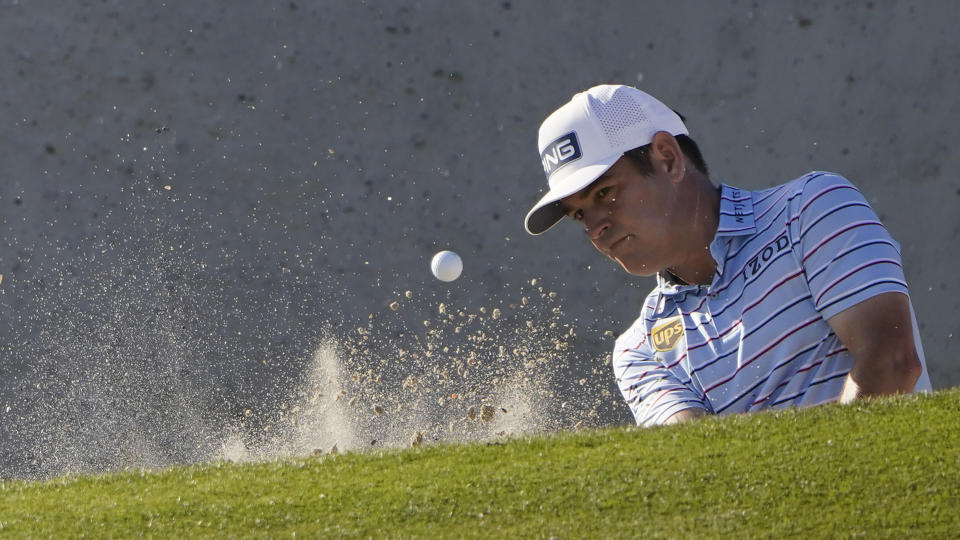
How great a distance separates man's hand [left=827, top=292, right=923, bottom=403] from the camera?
1.79m

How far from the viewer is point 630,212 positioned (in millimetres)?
2035

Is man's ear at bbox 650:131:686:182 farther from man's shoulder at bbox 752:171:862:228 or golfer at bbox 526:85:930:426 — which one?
man's shoulder at bbox 752:171:862:228

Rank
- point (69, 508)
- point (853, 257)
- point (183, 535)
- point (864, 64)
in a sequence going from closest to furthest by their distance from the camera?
point (183, 535) → point (69, 508) → point (853, 257) → point (864, 64)

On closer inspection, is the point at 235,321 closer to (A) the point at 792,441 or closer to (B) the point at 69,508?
(B) the point at 69,508

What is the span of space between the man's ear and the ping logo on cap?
0.15 m

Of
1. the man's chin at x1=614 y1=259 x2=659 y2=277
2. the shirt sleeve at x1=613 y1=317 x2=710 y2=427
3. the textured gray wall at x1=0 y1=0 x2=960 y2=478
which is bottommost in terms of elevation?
the shirt sleeve at x1=613 y1=317 x2=710 y2=427

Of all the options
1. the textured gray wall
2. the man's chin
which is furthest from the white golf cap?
the textured gray wall

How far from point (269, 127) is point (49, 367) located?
3.57 ft

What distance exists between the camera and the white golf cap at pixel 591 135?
2.01 m

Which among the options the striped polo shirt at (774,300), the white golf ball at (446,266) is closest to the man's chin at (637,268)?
the striped polo shirt at (774,300)

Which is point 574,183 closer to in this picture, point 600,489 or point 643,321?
point 643,321

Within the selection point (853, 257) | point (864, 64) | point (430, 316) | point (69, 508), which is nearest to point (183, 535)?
point (69, 508)

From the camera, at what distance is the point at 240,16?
3.67m

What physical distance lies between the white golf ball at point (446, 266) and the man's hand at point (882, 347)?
1.74 metres
